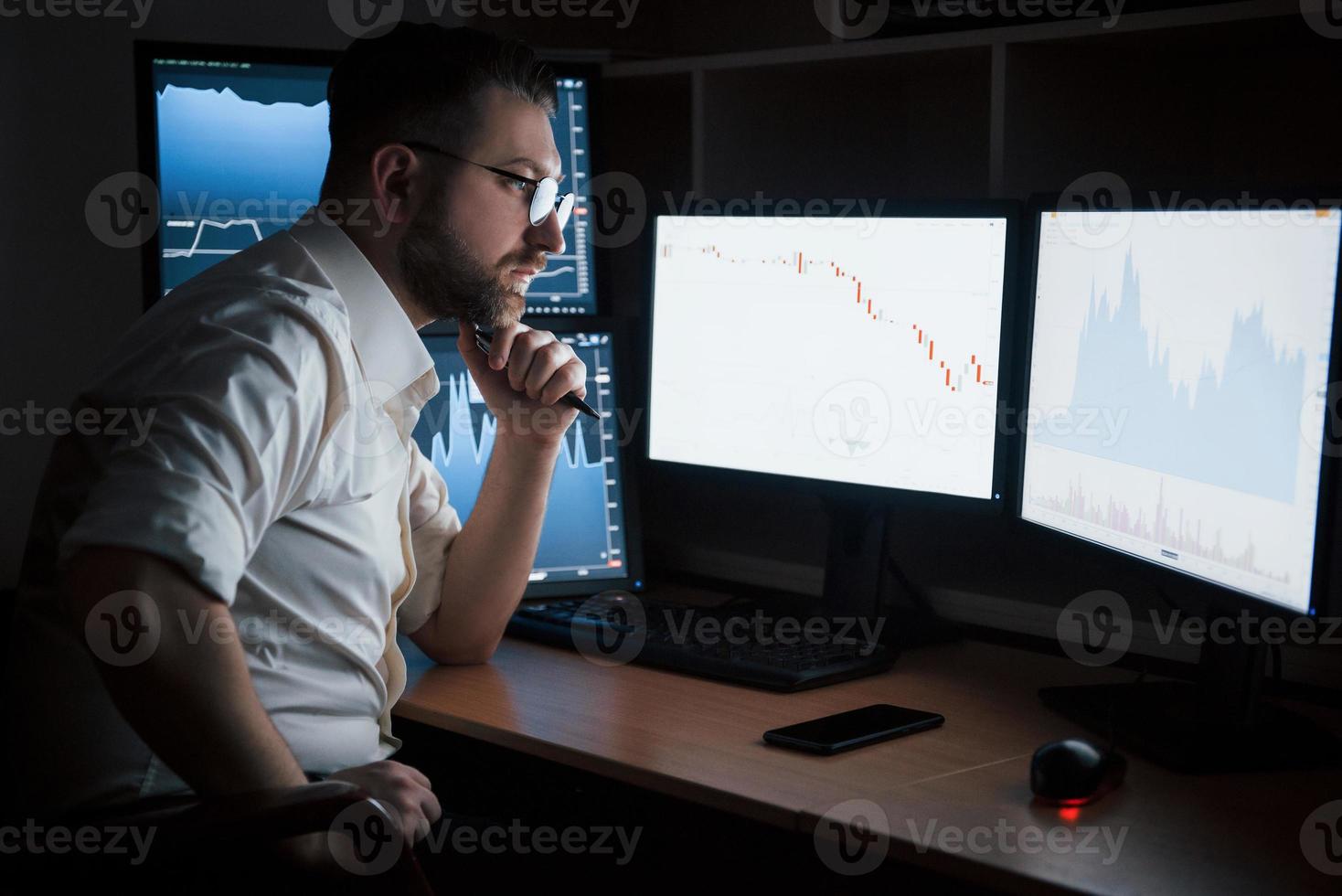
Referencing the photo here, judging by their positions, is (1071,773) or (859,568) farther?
(859,568)

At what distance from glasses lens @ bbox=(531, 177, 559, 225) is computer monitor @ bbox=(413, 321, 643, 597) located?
443mm

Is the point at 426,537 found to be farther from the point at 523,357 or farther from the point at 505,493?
the point at 523,357

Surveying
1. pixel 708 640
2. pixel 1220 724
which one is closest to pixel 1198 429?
pixel 1220 724

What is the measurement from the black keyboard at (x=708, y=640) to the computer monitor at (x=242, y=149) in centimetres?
49

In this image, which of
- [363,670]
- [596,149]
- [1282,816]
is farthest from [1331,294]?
[596,149]

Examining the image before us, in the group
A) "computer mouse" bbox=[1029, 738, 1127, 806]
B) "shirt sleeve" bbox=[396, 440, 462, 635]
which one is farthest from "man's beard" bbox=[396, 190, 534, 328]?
"computer mouse" bbox=[1029, 738, 1127, 806]

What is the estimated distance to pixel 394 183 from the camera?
56.8 inches

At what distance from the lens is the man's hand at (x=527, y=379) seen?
1676mm

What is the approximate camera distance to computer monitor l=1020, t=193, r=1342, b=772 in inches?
45.9

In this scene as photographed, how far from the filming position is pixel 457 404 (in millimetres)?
1955

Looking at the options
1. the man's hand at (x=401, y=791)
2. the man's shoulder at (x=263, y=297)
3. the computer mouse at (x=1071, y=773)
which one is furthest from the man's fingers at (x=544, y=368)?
the computer mouse at (x=1071, y=773)

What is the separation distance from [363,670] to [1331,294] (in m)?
0.96

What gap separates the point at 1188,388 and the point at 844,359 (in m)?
0.52

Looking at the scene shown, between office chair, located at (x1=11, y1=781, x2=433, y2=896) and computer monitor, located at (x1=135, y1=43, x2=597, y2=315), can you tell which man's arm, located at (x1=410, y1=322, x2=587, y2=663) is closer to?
computer monitor, located at (x1=135, y1=43, x2=597, y2=315)
